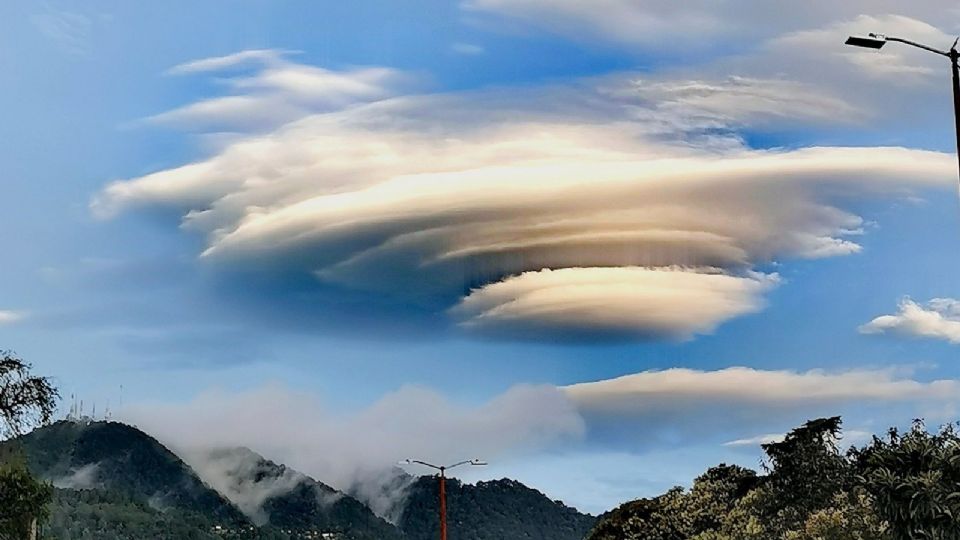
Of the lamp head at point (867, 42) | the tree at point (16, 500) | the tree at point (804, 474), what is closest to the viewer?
the lamp head at point (867, 42)

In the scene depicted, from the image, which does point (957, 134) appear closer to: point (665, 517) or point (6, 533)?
point (6, 533)

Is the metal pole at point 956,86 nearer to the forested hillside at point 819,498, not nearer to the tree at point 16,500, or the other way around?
→ the forested hillside at point 819,498

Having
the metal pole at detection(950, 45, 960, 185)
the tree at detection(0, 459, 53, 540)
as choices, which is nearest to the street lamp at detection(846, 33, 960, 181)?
the metal pole at detection(950, 45, 960, 185)

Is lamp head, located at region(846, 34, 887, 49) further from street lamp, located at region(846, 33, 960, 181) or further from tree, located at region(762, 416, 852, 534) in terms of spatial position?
tree, located at region(762, 416, 852, 534)

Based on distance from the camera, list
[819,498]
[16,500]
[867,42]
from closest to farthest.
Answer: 1. [867,42]
2. [16,500]
3. [819,498]

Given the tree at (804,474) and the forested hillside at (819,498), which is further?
the tree at (804,474)

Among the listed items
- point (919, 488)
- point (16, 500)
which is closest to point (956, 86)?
point (919, 488)

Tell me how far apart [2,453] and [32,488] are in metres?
2.08

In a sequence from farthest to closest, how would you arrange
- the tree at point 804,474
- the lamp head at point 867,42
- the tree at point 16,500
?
the tree at point 804,474 < the tree at point 16,500 < the lamp head at point 867,42

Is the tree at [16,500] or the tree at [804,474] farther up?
the tree at [804,474]

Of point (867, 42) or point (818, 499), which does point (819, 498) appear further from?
point (867, 42)

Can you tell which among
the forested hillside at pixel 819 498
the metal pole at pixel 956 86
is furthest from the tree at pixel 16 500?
the metal pole at pixel 956 86

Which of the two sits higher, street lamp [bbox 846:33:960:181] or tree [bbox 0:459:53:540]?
street lamp [bbox 846:33:960:181]

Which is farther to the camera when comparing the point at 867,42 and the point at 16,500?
the point at 16,500
